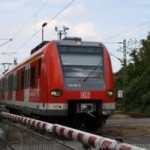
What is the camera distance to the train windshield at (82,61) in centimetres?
1659

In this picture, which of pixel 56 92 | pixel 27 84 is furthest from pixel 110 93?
pixel 27 84

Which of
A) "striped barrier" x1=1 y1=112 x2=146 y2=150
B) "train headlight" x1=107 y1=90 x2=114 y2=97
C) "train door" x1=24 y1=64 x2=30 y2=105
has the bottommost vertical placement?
"striped barrier" x1=1 y1=112 x2=146 y2=150

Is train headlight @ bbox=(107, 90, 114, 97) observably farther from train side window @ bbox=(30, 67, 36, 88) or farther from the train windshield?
train side window @ bbox=(30, 67, 36, 88)

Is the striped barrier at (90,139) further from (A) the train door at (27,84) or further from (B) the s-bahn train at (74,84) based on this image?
(A) the train door at (27,84)

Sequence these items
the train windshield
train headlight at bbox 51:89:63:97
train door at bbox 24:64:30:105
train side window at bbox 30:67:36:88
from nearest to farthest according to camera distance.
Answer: train headlight at bbox 51:89:63:97 < the train windshield < train side window at bbox 30:67:36:88 < train door at bbox 24:64:30:105

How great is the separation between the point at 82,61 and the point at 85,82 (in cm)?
78

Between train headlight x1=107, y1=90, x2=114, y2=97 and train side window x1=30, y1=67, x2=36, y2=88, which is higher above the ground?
train side window x1=30, y1=67, x2=36, y2=88

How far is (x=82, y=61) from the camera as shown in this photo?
1691 cm

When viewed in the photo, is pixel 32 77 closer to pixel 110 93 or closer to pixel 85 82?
pixel 85 82

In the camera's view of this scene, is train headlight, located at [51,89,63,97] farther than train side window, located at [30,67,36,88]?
No

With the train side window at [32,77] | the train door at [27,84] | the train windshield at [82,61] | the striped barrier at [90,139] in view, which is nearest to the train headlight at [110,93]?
the train windshield at [82,61]

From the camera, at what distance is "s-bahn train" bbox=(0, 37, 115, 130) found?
16.1m

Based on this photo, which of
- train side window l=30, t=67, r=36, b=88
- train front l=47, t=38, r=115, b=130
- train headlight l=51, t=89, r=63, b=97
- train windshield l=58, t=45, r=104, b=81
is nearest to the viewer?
train headlight l=51, t=89, r=63, b=97

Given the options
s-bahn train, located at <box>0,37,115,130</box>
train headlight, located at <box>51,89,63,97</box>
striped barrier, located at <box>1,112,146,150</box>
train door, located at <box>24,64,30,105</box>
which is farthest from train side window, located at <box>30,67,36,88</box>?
striped barrier, located at <box>1,112,146,150</box>
